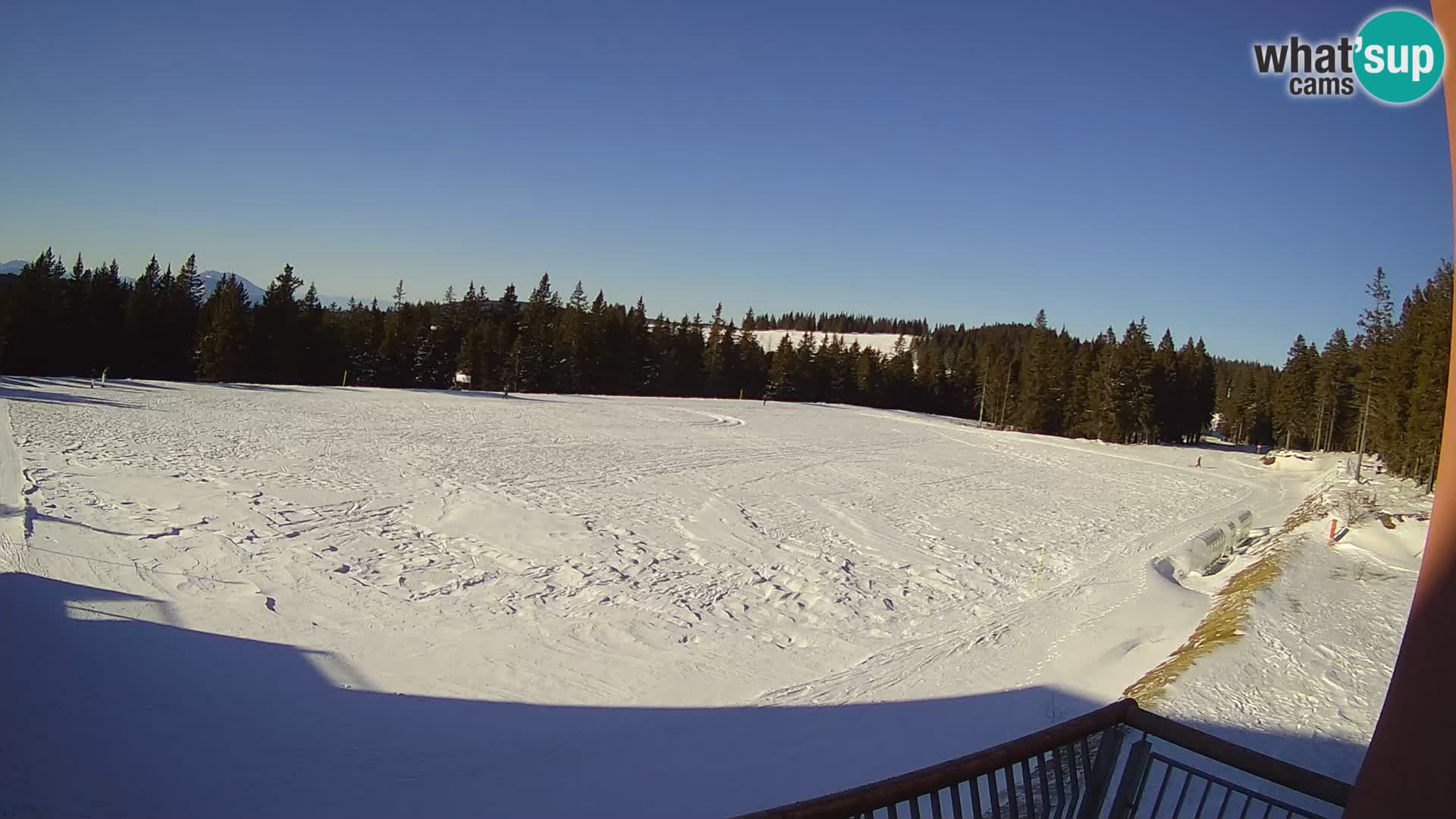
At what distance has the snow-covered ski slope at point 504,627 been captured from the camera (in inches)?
228

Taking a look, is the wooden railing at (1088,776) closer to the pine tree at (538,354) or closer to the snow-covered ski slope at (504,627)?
the snow-covered ski slope at (504,627)

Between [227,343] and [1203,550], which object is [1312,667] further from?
[227,343]

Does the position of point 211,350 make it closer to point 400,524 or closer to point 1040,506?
point 400,524

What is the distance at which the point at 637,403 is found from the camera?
46.4 meters

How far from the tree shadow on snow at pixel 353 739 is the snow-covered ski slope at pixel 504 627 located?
0.03 metres

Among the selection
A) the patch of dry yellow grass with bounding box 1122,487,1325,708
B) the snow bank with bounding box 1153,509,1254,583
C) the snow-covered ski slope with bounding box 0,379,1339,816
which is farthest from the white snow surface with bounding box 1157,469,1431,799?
the snow-covered ski slope with bounding box 0,379,1339,816

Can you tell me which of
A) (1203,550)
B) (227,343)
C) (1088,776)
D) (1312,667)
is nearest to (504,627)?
(1088,776)

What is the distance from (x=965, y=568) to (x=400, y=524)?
973cm

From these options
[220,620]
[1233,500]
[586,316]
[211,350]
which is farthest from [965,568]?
[586,316]

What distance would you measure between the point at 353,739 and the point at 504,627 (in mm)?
2659

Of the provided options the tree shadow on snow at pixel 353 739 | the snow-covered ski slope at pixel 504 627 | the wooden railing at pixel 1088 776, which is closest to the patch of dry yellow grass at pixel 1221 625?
the snow-covered ski slope at pixel 504 627

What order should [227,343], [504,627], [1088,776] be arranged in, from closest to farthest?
[1088,776] < [504,627] < [227,343]

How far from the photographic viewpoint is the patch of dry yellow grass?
773 centimetres

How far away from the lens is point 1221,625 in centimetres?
977
